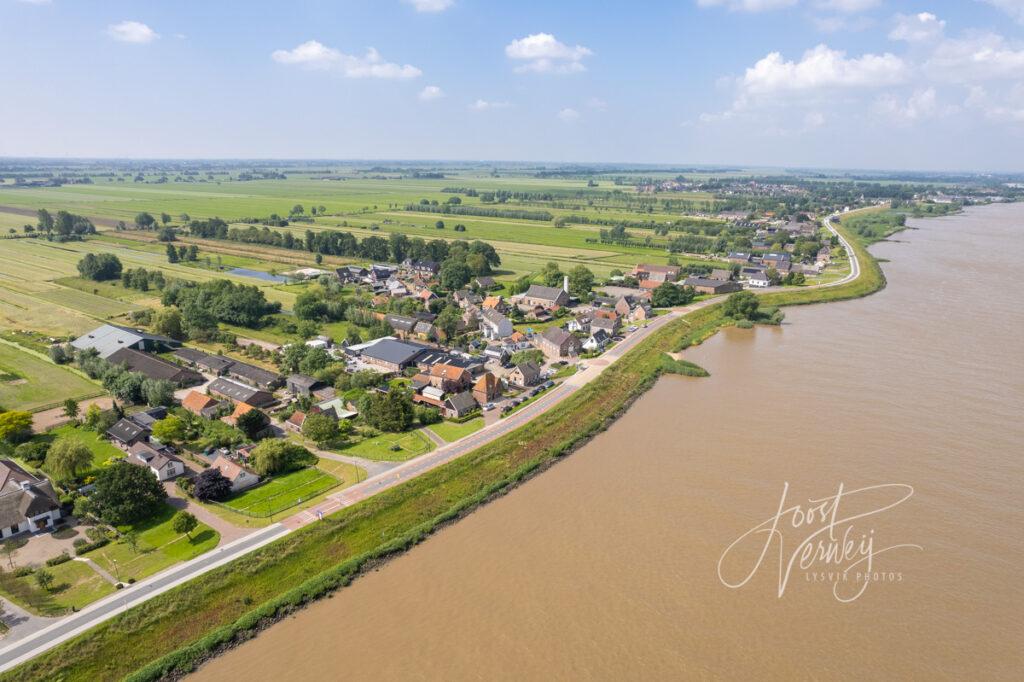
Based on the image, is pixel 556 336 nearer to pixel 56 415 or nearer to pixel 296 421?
pixel 296 421

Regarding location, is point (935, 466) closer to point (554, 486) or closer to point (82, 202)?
point (554, 486)

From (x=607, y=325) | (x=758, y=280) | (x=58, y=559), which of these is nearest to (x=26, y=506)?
(x=58, y=559)

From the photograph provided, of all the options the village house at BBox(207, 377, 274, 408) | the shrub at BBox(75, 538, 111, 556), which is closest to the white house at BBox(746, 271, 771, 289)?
the village house at BBox(207, 377, 274, 408)

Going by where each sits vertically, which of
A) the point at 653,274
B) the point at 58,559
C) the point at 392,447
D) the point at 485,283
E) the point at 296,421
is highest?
the point at 653,274

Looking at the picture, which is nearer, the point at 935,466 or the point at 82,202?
the point at 935,466

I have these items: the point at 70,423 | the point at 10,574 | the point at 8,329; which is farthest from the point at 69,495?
the point at 8,329
